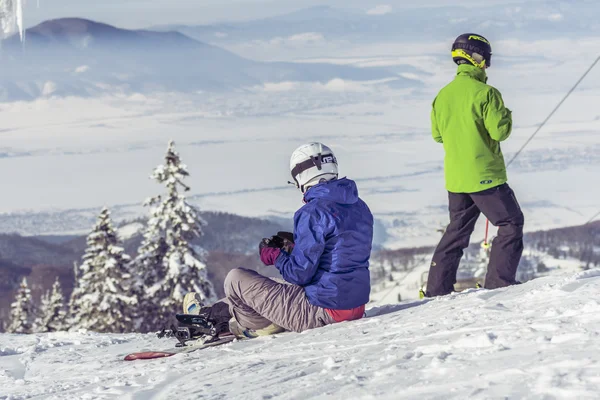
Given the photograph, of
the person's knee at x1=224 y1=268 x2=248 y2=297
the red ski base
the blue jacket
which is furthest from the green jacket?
the red ski base

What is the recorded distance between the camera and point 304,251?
7.21m

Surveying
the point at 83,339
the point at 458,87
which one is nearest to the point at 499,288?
the point at 458,87

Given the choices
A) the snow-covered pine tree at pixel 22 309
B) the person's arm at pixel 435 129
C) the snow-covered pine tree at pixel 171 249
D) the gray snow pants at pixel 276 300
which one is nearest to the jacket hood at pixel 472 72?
the person's arm at pixel 435 129

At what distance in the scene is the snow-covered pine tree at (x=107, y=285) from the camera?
28203 mm

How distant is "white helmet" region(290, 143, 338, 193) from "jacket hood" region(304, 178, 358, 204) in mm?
96

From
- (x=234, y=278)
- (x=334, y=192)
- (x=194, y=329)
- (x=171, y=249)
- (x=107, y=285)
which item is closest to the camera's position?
(x=334, y=192)

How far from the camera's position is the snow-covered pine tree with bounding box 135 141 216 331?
25.8 meters

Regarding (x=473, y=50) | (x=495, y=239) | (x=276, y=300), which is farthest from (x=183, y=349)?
(x=473, y=50)

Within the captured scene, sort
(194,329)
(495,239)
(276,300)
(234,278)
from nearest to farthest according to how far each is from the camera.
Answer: (276,300) < (234,278) < (194,329) < (495,239)

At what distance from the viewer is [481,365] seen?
217 inches

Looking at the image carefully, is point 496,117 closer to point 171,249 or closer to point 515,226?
point 515,226

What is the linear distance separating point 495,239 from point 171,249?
18643 millimetres

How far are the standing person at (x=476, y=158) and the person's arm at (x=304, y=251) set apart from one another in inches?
68.8

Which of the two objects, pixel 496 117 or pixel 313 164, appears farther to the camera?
pixel 496 117
